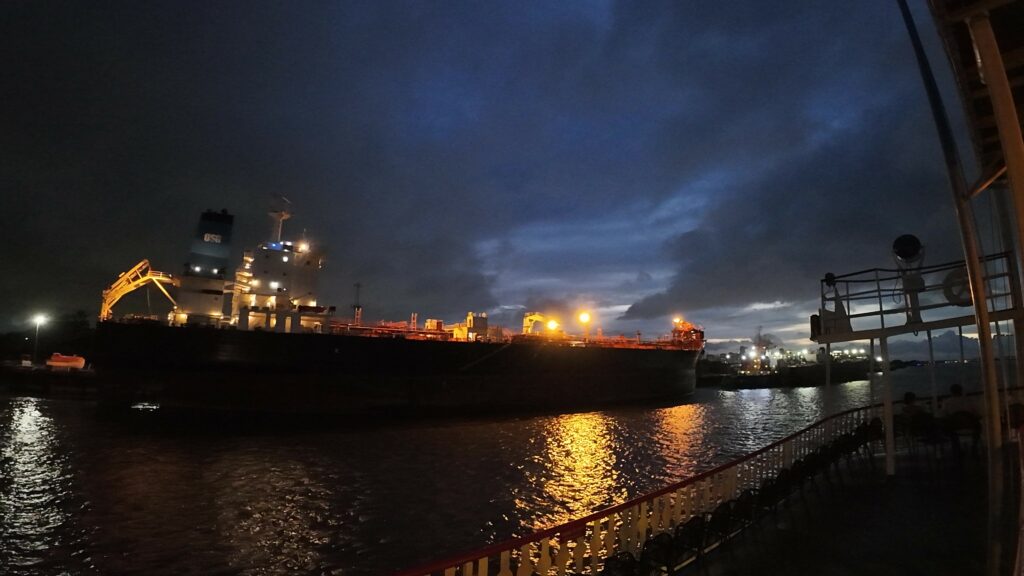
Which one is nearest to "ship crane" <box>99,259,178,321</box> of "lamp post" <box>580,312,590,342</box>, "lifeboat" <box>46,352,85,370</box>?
"lifeboat" <box>46,352,85,370</box>

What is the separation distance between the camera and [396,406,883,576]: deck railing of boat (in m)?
4.26

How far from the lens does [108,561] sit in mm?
7785

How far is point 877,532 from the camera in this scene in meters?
6.23

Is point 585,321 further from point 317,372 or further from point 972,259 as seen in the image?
point 972,259

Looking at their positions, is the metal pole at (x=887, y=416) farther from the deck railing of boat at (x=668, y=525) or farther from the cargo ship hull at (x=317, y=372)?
the cargo ship hull at (x=317, y=372)

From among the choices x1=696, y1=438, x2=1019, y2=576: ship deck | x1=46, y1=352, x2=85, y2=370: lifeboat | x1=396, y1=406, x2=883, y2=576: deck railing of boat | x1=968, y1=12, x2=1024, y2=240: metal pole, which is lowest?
x1=696, y1=438, x2=1019, y2=576: ship deck

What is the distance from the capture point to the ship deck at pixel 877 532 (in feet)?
17.3

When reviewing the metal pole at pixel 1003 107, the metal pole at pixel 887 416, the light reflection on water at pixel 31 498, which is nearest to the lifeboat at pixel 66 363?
the light reflection on water at pixel 31 498

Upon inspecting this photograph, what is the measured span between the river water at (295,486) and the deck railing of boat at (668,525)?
2.55 m

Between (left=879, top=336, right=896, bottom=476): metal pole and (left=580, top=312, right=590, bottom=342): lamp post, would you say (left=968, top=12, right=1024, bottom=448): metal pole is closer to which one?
(left=879, top=336, right=896, bottom=476): metal pole

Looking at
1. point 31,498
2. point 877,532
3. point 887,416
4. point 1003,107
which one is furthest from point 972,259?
point 31,498

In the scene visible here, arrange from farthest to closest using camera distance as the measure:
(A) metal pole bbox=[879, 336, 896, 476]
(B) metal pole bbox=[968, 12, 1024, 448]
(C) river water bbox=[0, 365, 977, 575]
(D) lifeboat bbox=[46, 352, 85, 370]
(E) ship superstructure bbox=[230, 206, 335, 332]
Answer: (D) lifeboat bbox=[46, 352, 85, 370] < (E) ship superstructure bbox=[230, 206, 335, 332] < (A) metal pole bbox=[879, 336, 896, 476] < (C) river water bbox=[0, 365, 977, 575] < (B) metal pole bbox=[968, 12, 1024, 448]

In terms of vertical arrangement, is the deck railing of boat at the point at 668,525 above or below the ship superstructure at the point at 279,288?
below

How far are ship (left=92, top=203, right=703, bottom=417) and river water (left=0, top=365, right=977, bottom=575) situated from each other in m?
2.56
